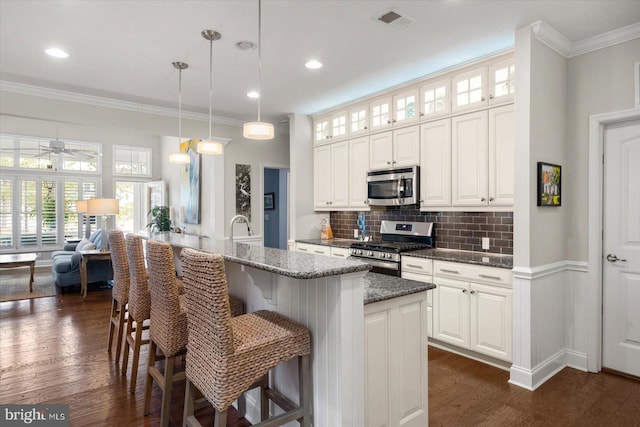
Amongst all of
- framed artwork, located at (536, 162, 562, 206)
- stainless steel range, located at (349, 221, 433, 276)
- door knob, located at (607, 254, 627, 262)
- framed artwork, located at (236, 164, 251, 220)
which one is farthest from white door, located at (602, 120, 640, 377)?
framed artwork, located at (236, 164, 251, 220)

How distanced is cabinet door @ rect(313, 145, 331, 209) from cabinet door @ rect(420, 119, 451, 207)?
1.54 meters

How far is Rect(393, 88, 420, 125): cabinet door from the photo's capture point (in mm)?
3947

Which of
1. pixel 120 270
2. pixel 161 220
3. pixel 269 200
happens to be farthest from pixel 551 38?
pixel 161 220

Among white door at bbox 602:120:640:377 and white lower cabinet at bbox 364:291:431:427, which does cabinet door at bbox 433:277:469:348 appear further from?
white lower cabinet at bbox 364:291:431:427

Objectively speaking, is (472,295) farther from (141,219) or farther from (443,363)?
(141,219)

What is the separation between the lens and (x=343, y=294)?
5.42 feet

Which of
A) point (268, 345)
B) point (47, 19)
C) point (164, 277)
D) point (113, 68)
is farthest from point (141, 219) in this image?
point (268, 345)

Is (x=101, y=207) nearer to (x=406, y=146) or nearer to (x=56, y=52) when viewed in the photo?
(x=56, y=52)

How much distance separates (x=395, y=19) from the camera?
2.69m

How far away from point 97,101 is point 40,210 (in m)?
5.87

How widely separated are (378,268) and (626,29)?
2.88 metres

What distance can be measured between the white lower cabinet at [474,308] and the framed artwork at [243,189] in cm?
352

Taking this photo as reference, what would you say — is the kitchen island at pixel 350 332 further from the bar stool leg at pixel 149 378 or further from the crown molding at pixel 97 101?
the crown molding at pixel 97 101

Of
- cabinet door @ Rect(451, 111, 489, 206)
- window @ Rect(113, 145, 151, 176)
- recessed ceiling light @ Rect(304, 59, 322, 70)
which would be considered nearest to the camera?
cabinet door @ Rect(451, 111, 489, 206)
